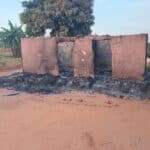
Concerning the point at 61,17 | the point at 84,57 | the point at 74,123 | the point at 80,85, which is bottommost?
the point at 74,123

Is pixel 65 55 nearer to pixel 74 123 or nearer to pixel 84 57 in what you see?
pixel 84 57

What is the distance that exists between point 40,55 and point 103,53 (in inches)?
113

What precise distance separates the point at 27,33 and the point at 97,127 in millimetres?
18187

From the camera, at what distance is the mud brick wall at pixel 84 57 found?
1150cm

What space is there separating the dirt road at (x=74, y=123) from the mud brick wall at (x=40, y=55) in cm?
317

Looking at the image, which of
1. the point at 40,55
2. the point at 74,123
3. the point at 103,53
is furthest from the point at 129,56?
the point at 74,123

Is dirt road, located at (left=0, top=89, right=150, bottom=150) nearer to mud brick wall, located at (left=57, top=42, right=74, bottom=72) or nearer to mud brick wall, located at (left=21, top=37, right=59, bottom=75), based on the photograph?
mud brick wall, located at (left=21, top=37, right=59, bottom=75)

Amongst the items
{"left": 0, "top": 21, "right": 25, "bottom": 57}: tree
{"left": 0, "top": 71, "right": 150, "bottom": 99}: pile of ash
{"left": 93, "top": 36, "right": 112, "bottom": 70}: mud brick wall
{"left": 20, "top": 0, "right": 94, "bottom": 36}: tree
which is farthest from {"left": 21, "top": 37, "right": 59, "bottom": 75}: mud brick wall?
{"left": 0, "top": 21, "right": 25, "bottom": 57}: tree

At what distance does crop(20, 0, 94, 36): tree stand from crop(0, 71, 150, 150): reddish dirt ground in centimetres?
1279

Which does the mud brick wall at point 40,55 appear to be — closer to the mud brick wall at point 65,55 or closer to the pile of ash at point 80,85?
the pile of ash at point 80,85

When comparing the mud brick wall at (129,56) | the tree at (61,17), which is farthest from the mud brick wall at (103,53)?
the tree at (61,17)

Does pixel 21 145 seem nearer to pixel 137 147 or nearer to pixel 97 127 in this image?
pixel 97 127

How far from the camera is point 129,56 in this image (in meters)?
10.8

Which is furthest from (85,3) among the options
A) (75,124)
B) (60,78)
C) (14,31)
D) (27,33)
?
(75,124)
